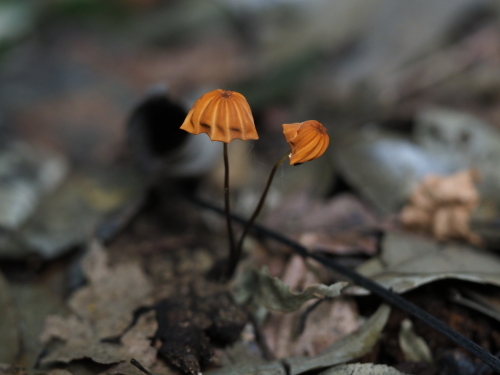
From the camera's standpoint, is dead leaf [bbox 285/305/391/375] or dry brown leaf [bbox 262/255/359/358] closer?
dead leaf [bbox 285/305/391/375]

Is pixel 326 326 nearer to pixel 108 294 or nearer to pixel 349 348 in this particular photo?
pixel 349 348

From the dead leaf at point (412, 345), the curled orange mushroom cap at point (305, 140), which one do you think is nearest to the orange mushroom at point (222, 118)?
the curled orange mushroom cap at point (305, 140)

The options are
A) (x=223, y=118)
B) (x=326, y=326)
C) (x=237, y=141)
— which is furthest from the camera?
(x=237, y=141)

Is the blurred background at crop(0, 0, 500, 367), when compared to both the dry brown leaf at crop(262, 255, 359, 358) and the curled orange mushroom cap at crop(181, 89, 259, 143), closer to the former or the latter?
the dry brown leaf at crop(262, 255, 359, 358)

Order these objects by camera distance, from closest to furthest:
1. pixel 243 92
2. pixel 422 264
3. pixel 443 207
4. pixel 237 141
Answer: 1. pixel 422 264
2. pixel 443 207
3. pixel 237 141
4. pixel 243 92

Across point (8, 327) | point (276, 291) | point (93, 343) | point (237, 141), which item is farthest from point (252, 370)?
point (237, 141)

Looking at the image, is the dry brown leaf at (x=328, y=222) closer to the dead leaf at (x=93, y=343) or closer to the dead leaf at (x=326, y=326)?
the dead leaf at (x=326, y=326)

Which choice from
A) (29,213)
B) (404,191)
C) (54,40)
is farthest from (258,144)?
(54,40)

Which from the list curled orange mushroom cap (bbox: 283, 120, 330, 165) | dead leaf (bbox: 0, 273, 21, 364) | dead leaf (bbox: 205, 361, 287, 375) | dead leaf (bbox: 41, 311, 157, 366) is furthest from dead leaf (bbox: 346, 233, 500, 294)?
dead leaf (bbox: 0, 273, 21, 364)
